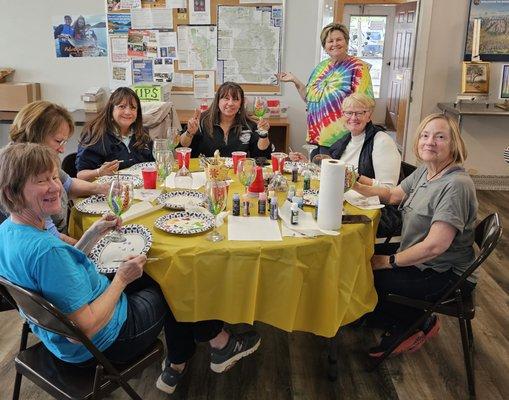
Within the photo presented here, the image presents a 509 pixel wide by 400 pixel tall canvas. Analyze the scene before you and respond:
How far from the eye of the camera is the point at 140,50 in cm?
456

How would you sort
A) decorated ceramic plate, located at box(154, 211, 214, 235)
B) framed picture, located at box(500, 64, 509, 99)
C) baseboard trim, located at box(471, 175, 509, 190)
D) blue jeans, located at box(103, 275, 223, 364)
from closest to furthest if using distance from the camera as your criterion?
blue jeans, located at box(103, 275, 223, 364)
decorated ceramic plate, located at box(154, 211, 214, 235)
framed picture, located at box(500, 64, 509, 99)
baseboard trim, located at box(471, 175, 509, 190)

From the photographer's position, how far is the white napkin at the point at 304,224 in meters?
1.78

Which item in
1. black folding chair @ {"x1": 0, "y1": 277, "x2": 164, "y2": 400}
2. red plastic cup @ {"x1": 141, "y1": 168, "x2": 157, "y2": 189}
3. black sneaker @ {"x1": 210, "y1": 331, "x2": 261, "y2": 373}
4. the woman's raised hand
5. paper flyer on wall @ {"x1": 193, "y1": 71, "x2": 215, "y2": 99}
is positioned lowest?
black sneaker @ {"x1": 210, "y1": 331, "x2": 261, "y2": 373}

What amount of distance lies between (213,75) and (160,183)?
250 cm

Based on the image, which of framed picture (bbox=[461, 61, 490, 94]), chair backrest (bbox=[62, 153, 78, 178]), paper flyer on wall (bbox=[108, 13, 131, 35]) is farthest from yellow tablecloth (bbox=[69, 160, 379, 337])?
framed picture (bbox=[461, 61, 490, 94])

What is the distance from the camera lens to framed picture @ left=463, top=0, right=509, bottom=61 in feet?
15.5

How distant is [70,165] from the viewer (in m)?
2.77

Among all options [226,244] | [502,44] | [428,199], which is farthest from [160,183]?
[502,44]

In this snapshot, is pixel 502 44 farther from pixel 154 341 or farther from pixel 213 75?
pixel 154 341

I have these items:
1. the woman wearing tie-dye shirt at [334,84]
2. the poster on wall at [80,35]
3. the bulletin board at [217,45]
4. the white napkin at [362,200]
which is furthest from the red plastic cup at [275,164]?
the poster on wall at [80,35]

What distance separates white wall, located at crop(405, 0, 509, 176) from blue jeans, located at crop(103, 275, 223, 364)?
3.47m

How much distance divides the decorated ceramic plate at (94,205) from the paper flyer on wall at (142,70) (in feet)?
9.17

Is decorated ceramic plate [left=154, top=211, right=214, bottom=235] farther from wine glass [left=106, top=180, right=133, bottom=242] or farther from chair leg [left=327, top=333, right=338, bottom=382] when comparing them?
chair leg [left=327, top=333, right=338, bottom=382]

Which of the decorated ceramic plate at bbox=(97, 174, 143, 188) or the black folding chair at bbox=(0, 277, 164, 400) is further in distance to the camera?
the decorated ceramic plate at bbox=(97, 174, 143, 188)
